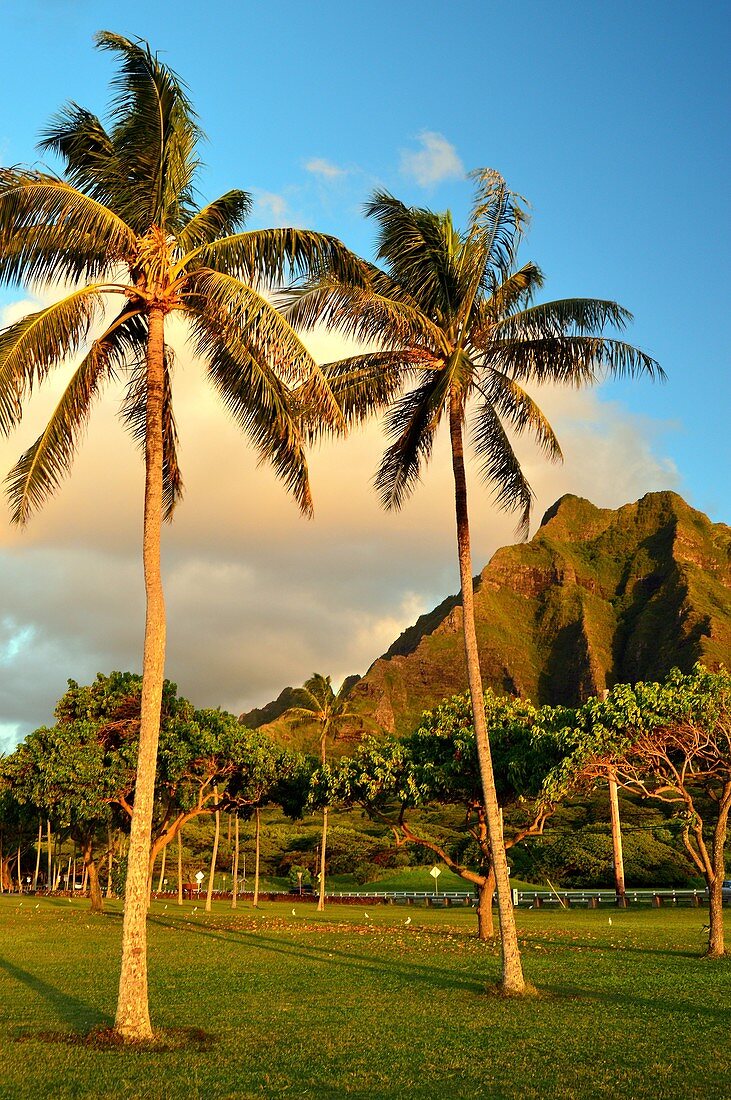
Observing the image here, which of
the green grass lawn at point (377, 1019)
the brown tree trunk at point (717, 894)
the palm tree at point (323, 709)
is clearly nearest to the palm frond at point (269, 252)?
the green grass lawn at point (377, 1019)

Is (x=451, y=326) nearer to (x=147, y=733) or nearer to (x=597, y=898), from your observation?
(x=147, y=733)

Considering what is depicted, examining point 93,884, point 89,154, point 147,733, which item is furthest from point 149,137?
point 93,884

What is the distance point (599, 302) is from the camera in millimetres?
17797

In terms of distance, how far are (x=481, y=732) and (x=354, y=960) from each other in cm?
850

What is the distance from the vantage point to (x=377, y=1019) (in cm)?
1416

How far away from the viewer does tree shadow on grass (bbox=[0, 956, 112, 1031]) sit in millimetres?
13469

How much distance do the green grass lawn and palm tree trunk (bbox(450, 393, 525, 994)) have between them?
2.58 ft

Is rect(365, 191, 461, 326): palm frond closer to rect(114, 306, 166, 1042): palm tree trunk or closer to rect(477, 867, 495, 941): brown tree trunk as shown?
rect(114, 306, 166, 1042): palm tree trunk

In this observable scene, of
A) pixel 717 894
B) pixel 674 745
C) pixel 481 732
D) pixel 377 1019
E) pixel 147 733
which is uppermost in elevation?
pixel 674 745

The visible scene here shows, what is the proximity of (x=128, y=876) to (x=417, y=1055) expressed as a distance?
4.30 m

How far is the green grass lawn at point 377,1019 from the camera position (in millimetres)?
10219

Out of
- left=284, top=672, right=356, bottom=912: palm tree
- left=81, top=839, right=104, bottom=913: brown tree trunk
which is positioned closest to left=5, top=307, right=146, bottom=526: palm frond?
left=81, top=839, right=104, bottom=913: brown tree trunk

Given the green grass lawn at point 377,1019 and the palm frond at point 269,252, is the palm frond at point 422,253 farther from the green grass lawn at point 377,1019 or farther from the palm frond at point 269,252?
the green grass lawn at point 377,1019

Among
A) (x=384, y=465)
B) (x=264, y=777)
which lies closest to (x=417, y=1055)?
(x=384, y=465)
